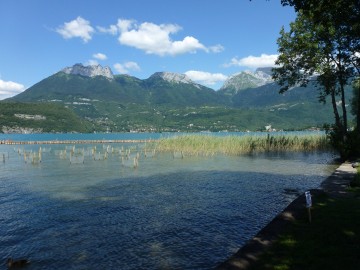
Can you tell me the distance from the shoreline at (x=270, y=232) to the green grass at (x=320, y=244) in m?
0.26

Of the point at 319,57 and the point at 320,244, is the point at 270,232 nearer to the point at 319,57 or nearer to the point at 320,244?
the point at 320,244

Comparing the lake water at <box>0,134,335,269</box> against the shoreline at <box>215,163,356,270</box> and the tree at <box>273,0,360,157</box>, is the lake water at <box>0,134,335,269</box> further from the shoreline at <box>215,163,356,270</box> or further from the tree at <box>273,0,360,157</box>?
the tree at <box>273,0,360,157</box>

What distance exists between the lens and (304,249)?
9.34 m

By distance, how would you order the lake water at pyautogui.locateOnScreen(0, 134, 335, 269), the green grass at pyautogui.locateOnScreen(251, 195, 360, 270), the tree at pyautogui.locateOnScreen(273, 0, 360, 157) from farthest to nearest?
the tree at pyautogui.locateOnScreen(273, 0, 360, 157) < the lake water at pyautogui.locateOnScreen(0, 134, 335, 269) < the green grass at pyautogui.locateOnScreen(251, 195, 360, 270)

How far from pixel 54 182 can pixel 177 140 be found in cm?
3673

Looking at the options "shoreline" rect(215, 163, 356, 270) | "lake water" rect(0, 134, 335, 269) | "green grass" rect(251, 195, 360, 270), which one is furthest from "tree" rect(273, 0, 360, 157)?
"green grass" rect(251, 195, 360, 270)

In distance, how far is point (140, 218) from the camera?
17.2 m

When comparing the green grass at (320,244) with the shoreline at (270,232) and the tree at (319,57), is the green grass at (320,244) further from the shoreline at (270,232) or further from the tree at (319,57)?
the tree at (319,57)

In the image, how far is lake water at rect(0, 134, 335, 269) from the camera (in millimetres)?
12023

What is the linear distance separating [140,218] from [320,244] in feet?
32.6

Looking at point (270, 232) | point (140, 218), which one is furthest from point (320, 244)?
point (140, 218)

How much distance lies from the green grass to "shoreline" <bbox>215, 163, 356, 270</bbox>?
26 centimetres

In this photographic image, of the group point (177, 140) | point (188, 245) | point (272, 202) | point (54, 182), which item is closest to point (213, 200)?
point (272, 202)

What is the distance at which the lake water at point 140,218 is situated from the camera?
12023 mm
